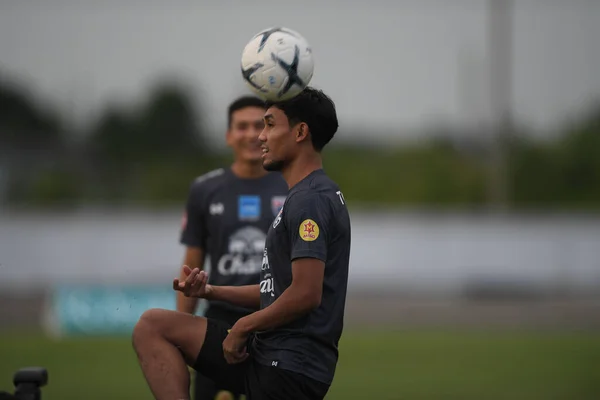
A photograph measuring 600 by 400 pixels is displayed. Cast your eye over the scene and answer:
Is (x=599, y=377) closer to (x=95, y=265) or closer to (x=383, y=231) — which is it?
(x=383, y=231)

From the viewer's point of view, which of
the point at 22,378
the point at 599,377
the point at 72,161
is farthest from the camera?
the point at 72,161

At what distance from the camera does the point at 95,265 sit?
26.0 meters

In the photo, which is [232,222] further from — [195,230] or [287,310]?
[287,310]

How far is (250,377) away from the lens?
5176mm

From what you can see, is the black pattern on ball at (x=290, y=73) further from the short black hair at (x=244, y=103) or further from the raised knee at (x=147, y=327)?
the short black hair at (x=244, y=103)

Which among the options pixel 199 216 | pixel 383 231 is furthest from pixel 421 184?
pixel 199 216

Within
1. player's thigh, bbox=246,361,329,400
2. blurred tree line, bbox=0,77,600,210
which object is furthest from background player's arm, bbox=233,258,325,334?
blurred tree line, bbox=0,77,600,210

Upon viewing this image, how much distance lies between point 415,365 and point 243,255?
879 centimetres

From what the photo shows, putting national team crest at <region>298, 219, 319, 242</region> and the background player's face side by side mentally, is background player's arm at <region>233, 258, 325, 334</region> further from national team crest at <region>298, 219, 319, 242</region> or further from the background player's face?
the background player's face

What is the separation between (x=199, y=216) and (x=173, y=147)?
28.5m

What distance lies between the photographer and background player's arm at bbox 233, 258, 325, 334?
15.9ft

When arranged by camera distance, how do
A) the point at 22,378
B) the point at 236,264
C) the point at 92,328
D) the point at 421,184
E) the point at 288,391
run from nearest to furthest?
the point at 288,391, the point at 22,378, the point at 236,264, the point at 92,328, the point at 421,184

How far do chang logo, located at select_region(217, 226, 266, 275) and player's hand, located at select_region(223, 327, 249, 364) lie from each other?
2093mm

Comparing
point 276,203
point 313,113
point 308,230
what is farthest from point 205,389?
point 313,113
